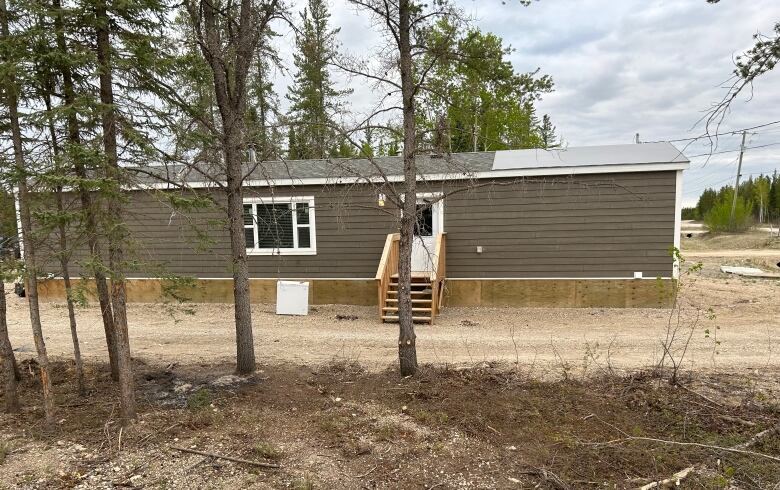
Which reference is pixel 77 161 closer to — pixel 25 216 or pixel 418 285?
pixel 25 216

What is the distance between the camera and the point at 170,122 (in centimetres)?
485

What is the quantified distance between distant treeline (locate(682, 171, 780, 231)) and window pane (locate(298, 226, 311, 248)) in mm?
30913

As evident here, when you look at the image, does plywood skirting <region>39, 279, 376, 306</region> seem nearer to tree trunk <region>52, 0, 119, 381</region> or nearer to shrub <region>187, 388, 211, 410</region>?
shrub <region>187, 388, 211, 410</region>

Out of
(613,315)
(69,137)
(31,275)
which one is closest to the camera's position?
(31,275)

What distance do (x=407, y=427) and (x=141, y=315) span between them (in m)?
8.65

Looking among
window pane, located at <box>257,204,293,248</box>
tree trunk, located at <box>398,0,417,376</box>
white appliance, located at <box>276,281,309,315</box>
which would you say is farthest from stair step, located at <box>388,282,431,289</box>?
tree trunk, located at <box>398,0,417,376</box>

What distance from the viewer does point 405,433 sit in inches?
167

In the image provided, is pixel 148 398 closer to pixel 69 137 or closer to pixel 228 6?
pixel 69 137

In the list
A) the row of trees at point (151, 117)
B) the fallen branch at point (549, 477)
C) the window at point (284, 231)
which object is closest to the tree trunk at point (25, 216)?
the row of trees at point (151, 117)

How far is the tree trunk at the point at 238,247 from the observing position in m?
5.64

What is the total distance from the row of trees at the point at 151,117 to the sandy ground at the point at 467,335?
1.21 m

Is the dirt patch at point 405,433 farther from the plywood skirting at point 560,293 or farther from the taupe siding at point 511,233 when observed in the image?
the taupe siding at point 511,233

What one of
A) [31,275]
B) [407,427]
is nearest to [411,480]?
[407,427]

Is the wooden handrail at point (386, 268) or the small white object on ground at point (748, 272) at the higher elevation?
the wooden handrail at point (386, 268)
